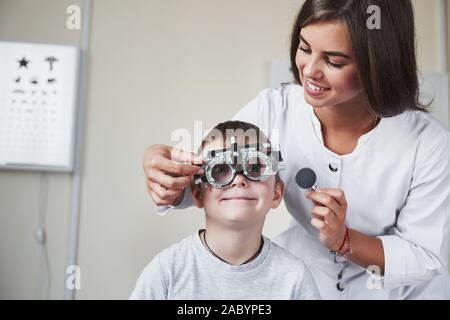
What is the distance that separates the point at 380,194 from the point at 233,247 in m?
0.37

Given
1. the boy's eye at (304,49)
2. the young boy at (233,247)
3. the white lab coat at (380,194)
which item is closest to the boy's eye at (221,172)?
the young boy at (233,247)

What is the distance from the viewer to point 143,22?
4.26 ft

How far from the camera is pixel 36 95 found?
128 cm

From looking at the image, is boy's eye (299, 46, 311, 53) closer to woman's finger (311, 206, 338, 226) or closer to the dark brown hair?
the dark brown hair

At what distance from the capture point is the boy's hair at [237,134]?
1.17m

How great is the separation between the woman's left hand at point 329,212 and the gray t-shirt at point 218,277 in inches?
4.0

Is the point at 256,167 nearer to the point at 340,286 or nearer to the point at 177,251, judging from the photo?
the point at 177,251

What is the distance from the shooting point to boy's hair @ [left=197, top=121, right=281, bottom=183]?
117cm

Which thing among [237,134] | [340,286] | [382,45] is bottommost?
[340,286]

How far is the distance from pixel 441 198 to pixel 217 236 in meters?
0.53

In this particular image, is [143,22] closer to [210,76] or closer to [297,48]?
[210,76]

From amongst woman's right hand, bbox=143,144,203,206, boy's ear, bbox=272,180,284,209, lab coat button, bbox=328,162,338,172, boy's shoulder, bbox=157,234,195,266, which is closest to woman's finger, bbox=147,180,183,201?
woman's right hand, bbox=143,144,203,206

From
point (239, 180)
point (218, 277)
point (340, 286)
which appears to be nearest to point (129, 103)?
point (239, 180)

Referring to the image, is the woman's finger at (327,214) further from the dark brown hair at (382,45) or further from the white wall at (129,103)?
the dark brown hair at (382,45)
